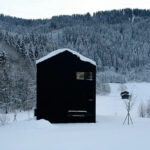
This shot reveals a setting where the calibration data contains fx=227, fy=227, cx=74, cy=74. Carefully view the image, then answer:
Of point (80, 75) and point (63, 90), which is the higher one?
Result: point (80, 75)

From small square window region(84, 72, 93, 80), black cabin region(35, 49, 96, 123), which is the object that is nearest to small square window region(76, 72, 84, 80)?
black cabin region(35, 49, 96, 123)

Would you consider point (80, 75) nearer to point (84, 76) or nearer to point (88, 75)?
point (84, 76)

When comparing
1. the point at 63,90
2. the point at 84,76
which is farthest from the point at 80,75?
the point at 63,90

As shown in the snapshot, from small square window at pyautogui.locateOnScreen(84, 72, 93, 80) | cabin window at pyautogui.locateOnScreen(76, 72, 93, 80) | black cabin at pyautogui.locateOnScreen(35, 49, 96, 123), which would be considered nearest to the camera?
black cabin at pyautogui.locateOnScreen(35, 49, 96, 123)

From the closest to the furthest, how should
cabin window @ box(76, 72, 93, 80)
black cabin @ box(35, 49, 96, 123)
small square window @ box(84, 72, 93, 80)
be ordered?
1. black cabin @ box(35, 49, 96, 123)
2. cabin window @ box(76, 72, 93, 80)
3. small square window @ box(84, 72, 93, 80)

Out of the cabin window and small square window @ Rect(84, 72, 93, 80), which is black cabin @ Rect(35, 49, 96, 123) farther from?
small square window @ Rect(84, 72, 93, 80)

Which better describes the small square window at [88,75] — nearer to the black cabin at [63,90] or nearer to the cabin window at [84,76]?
the cabin window at [84,76]

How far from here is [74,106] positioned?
18.8 meters

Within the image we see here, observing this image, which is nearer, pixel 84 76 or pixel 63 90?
pixel 63 90

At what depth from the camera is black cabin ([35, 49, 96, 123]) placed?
1864cm

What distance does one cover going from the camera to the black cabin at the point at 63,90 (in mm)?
18641

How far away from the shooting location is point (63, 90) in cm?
1880

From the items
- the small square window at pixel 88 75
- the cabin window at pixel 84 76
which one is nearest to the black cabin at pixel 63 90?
the cabin window at pixel 84 76

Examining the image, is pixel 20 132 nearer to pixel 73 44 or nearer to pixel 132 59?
pixel 73 44
